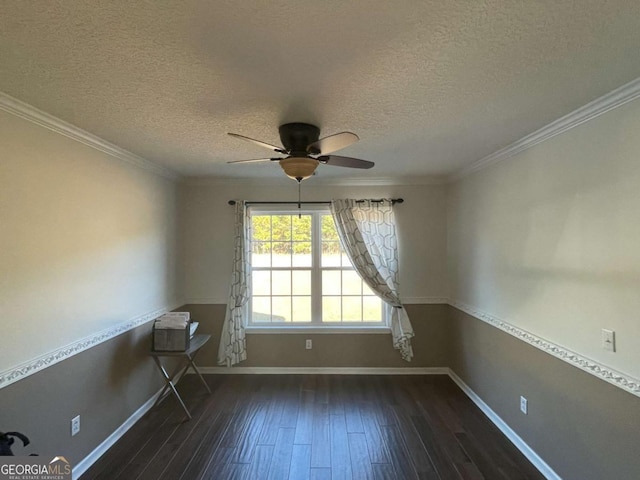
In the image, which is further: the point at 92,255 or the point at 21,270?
the point at 92,255

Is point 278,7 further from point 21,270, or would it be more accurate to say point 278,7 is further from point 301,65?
point 21,270

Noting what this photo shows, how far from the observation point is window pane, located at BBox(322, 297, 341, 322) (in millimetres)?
4176

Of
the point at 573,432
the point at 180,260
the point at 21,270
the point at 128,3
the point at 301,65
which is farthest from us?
the point at 180,260

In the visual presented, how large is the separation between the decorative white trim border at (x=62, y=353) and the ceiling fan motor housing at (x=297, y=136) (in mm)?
1971

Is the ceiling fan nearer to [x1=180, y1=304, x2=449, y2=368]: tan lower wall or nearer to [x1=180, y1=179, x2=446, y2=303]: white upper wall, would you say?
[x1=180, y1=179, x2=446, y2=303]: white upper wall

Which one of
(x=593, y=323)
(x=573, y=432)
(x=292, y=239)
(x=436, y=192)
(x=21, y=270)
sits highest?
(x=436, y=192)

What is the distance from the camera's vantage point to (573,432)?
2049 millimetres

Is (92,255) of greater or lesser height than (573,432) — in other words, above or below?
above

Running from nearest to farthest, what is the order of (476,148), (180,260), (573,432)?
(573,432) < (476,148) < (180,260)

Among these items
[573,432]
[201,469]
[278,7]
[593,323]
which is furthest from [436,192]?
[201,469]

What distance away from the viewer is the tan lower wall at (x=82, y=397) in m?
1.88

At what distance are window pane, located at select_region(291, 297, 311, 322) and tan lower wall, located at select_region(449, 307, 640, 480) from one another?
6.39 ft

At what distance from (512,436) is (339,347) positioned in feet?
6.43

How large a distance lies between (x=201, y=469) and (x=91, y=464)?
32.0 inches
